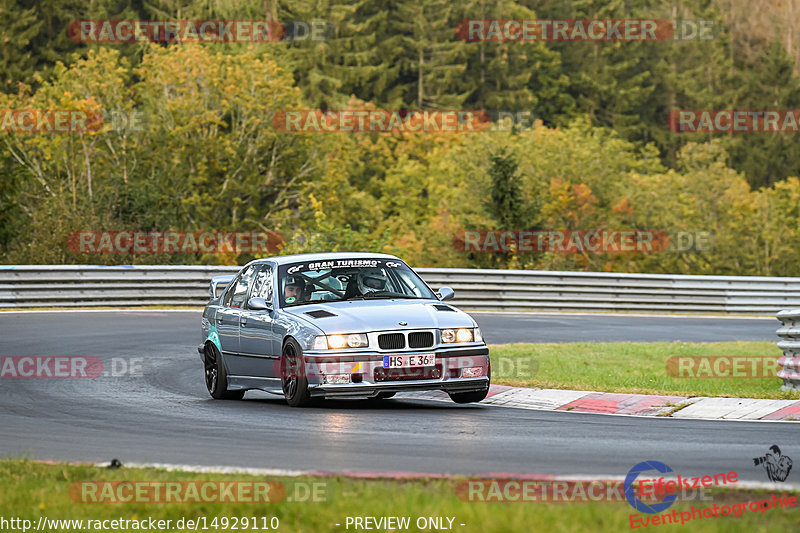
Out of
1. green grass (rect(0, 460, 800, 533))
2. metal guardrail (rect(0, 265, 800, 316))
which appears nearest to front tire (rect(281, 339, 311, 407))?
green grass (rect(0, 460, 800, 533))

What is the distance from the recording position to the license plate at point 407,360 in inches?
480

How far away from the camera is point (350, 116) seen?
72.5 m

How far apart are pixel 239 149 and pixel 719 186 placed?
26.8 metres

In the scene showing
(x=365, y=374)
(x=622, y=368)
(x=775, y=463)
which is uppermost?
(x=365, y=374)

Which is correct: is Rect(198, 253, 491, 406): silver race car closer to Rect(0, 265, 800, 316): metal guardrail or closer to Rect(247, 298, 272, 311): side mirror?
Rect(247, 298, 272, 311): side mirror

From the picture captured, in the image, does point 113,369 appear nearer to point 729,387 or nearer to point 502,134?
point 729,387

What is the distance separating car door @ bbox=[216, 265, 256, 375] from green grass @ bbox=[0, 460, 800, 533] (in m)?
5.74

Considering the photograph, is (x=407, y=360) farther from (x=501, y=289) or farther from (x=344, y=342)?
(x=501, y=289)

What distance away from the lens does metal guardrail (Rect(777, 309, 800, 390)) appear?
1380cm

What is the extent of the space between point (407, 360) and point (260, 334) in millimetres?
1926

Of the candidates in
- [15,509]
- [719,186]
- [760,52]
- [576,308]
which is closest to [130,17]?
[719,186]

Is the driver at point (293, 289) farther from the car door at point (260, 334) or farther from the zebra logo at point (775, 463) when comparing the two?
the zebra logo at point (775, 463)

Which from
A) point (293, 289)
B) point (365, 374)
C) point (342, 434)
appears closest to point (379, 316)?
point (365, 374)

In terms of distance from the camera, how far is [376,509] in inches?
266
